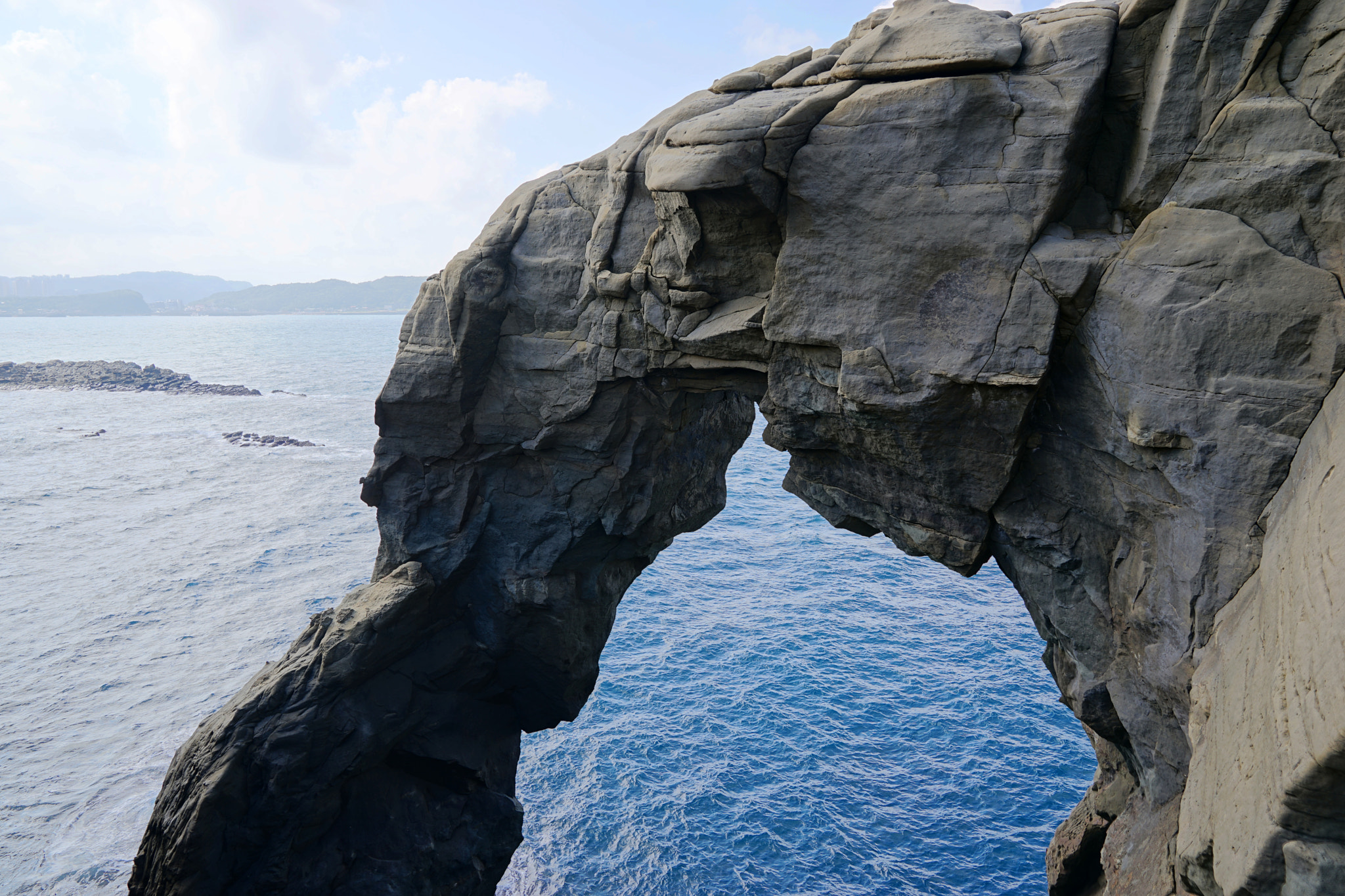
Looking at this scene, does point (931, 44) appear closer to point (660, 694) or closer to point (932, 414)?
point (932, 414)

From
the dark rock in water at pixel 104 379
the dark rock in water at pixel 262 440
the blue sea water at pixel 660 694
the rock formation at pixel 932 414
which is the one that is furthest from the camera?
the dark rock in water at pixel 104 379

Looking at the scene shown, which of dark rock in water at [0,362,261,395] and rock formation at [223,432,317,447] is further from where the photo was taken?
dark rock in water at [0,362,261,395]

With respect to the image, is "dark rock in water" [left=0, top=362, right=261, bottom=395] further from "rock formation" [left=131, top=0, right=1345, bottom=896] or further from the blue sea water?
"rock formation" [left=131, top=0, right=1345, bottom=896]

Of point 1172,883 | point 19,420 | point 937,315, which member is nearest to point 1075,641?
point 1172,883

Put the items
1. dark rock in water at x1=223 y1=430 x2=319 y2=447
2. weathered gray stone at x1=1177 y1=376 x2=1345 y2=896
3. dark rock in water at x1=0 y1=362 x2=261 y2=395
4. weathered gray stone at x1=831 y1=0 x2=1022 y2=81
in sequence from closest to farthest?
1. weathered gray stone at x1=1177 y1=376 x2=1345 y2=896
2. weathered gray stone at x1=831 y1=0 x2=1022 y2=81
3. dark rock in water at x1=223 y1=430 x2=319 y2=447
4. dark rock in water at x1=0 y1=362 x2=261 y2=395

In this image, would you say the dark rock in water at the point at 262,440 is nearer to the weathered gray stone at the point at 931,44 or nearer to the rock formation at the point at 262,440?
the rock formation at the point at 262,440

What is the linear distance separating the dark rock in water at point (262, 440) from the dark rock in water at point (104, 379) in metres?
21.6

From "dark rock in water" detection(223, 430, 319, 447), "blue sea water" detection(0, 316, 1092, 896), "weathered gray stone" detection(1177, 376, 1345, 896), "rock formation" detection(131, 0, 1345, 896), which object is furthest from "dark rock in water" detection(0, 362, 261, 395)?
"weathered gray stone" detection(1177, 376, 1345, 896)

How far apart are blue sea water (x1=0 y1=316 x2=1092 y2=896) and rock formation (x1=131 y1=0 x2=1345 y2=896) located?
6.28 meters

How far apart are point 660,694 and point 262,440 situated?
42219 millimetres

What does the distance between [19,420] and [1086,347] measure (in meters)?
75.6

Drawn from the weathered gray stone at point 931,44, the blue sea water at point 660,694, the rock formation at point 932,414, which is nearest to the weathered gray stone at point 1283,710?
the rock formation at point 932,414

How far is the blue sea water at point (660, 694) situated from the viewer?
63.1ft

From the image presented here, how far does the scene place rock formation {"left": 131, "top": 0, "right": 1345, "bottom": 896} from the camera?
285 inches
